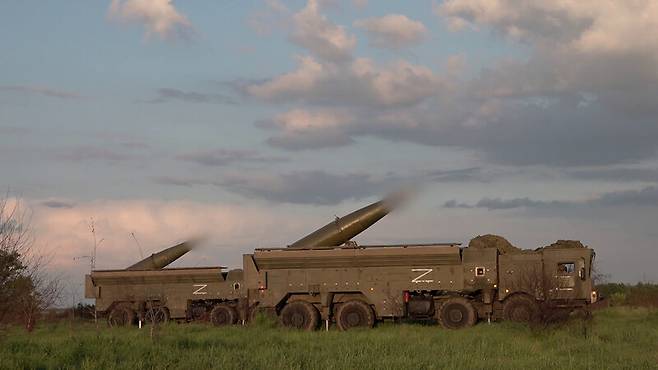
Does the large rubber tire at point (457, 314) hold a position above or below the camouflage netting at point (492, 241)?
below

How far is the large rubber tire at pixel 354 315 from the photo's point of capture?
3309 centimetres

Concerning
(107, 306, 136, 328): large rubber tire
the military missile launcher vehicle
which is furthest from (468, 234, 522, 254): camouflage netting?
(107, 306, 136, 328): large rubber tire

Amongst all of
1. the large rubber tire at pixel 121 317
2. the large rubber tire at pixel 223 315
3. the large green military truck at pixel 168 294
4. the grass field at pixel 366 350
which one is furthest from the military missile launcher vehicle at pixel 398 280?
the large rubber tire at pixel 121 317

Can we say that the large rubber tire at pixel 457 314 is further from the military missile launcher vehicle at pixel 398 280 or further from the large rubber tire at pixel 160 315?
the large rubber tire at pixel 160 315

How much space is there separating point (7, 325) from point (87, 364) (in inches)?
185

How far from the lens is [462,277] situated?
107 feet

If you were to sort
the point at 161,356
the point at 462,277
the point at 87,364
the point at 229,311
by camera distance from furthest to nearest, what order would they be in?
1. the point at 229,311
2. the point at 462,277
3. the point at 161,356
4. the point at 87,364

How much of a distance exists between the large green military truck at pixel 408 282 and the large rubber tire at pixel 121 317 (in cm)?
862

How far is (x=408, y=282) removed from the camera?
108 ft

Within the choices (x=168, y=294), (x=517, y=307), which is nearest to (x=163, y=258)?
(x=168, y=294)

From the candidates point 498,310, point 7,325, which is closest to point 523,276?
point 498,310

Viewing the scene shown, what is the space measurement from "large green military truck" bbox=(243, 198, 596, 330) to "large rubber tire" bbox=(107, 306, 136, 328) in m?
8.62

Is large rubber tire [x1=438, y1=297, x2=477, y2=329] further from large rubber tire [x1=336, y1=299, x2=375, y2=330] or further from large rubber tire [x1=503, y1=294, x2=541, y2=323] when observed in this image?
large rubber tire [x1=336, y1=299, x2=375, y2=330]

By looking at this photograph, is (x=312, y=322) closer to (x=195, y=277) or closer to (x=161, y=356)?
(x=195, y=277)
